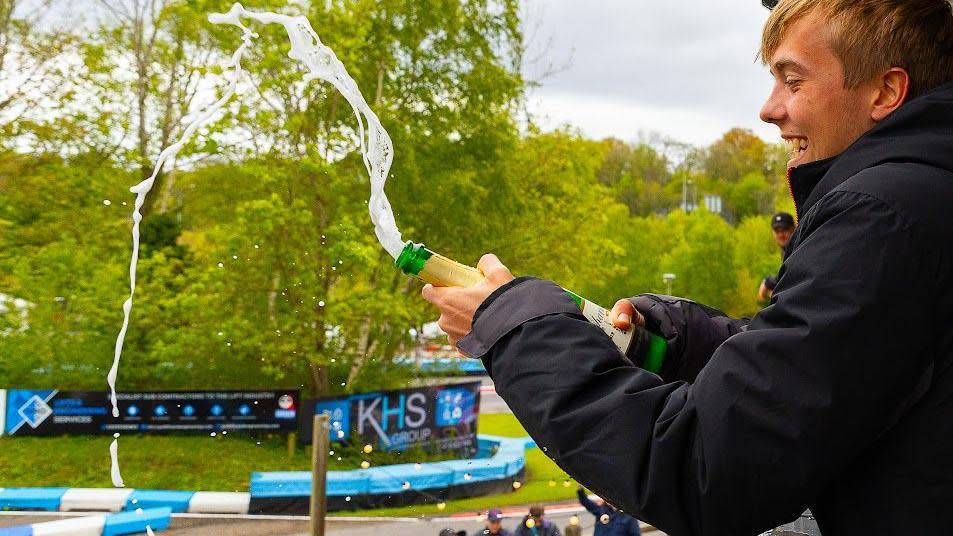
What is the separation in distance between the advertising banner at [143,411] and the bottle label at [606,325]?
15.3m

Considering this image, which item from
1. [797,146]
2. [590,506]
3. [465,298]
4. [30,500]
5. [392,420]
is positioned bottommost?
[30,500]

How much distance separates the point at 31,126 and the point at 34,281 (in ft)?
9.11

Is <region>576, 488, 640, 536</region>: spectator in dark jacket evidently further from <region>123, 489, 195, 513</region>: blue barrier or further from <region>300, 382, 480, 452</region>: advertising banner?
<region>123, 489, 195, 513</region>: blue barrier

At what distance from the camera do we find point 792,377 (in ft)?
2.70

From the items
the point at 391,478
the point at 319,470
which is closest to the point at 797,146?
the point at 319,470

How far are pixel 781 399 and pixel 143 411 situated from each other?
16.7m

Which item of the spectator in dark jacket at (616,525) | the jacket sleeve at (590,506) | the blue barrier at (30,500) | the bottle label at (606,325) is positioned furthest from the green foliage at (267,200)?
the bottle label at (606,325)

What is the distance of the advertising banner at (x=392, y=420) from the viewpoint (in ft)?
55.9

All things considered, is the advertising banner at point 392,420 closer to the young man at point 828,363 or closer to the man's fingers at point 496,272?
the man's fingers at point 496,272

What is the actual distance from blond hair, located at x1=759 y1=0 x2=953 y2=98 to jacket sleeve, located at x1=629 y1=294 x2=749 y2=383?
621 millimetres

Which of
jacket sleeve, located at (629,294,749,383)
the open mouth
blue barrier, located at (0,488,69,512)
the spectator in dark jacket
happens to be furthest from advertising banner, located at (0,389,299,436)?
the open mouth

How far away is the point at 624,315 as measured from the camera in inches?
58.4

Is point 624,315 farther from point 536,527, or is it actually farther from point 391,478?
point 391,478

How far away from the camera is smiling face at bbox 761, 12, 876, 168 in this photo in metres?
1.02
